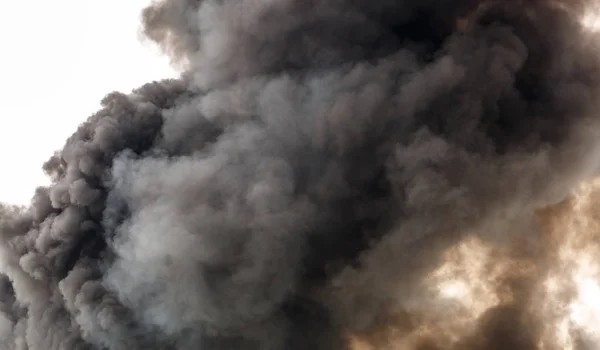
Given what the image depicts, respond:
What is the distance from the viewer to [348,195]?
24.3 meters

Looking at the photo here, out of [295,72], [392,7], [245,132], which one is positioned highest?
[392,7]

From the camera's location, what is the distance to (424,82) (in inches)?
923

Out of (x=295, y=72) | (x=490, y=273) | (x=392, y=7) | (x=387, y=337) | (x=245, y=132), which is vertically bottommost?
(x=387, y=337)

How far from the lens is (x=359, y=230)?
2495 centimetres

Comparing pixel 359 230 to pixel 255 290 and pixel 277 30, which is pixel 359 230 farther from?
pixel 277 30

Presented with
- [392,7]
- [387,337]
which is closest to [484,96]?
[392,7]

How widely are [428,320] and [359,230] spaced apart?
4.70 metres

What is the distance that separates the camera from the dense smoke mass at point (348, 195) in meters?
23.2

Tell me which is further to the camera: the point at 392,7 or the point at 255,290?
the point at 392,7

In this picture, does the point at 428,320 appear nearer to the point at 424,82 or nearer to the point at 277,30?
the point at 424,82

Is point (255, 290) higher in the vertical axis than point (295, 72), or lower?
lower

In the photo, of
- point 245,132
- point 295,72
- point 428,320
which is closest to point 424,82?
point 295,72

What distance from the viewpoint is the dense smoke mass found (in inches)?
914

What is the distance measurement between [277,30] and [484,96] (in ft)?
30.1
